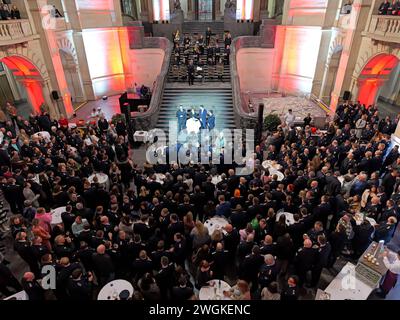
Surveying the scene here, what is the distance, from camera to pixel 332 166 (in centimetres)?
938

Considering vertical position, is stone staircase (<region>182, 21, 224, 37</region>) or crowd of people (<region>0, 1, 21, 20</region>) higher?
crowd of people (<region>0, 1, 21, 20</region>)

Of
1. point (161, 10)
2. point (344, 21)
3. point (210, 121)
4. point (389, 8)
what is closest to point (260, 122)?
point (210, 121)

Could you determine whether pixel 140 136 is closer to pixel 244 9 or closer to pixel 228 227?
pixel 228 227

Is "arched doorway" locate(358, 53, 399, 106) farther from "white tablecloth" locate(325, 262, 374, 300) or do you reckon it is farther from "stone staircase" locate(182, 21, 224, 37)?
"stone staircase" locate(182, 21, 224, 37)

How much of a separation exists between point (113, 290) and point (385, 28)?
1314cm

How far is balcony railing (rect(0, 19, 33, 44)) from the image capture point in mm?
11125

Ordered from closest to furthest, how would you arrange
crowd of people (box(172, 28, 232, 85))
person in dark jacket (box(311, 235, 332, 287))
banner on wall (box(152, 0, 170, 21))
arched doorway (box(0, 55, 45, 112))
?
person in dark jacket (box(311, 235, 332, 287))
arched doorway (box(0, 55, 45, 112))
crowd of people (box(172, 28, 232, 85))
banner on wall (box(152, 0, 170, 21))

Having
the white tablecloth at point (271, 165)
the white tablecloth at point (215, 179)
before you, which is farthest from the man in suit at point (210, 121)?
the white tablecloth at point (215, 179)

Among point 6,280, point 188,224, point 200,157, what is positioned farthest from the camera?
point 200,157

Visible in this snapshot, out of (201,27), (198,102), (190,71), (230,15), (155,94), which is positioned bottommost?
(198,102)

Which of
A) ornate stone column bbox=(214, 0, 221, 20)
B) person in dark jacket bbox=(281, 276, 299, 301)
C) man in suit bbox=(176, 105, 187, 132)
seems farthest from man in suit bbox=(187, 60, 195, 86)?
person in dark jacket bbox=(281, 276, 299, 301)

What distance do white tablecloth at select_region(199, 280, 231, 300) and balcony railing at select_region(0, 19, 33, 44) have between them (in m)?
11.9

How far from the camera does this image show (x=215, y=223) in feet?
21.8

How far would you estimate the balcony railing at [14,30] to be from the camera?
11.1 m
